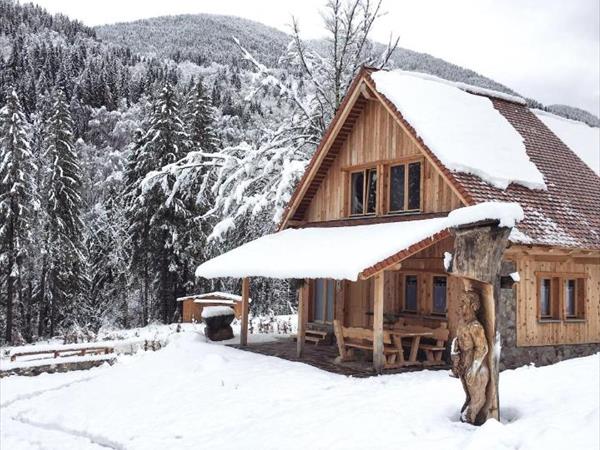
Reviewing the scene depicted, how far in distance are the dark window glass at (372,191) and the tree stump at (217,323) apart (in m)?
5.39

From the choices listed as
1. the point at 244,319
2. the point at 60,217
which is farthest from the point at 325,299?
the point at 60,217

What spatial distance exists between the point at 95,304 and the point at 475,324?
3699cm

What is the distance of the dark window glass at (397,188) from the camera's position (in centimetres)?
1641

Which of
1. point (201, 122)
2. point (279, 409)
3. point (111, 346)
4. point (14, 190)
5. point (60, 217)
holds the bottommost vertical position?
point (111, 346)

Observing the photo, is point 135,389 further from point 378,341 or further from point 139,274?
point 139,274

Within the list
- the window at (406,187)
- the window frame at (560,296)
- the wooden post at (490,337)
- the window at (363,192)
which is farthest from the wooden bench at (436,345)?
the wooden post at (490,337)

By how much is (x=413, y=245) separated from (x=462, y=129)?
185 inches

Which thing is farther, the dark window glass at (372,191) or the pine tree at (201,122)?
the pine tree at (201,122)

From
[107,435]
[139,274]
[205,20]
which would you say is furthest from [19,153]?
[205,20]

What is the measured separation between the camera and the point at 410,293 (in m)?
16.3

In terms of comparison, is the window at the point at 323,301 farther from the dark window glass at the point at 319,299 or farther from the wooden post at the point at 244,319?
the wooden post at the point at 244,319

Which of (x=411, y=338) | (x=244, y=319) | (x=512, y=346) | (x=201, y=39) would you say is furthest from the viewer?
(x=201, y=39)

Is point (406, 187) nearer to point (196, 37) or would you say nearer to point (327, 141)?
point (327, 141)

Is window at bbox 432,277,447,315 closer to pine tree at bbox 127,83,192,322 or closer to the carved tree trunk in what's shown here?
the carved tree trunk
